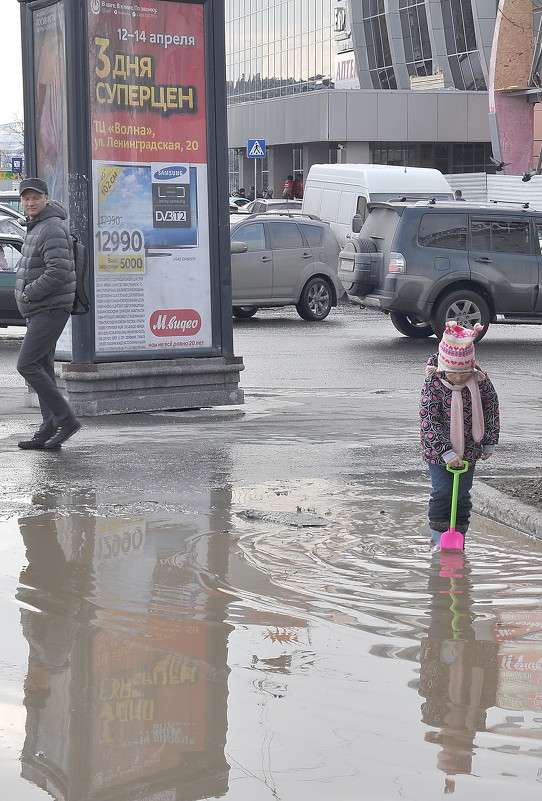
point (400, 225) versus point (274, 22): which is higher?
point (274, 22)

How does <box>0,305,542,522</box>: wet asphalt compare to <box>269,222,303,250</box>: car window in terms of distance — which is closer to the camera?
<box>0,305,542,522</box>: wet asphalt

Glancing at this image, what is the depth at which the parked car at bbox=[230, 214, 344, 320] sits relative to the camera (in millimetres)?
21328

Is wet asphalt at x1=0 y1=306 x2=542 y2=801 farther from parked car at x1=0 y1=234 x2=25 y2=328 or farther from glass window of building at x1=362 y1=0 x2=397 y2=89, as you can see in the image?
glass window of building at x1=362 y1=0 x2=397 y2=89

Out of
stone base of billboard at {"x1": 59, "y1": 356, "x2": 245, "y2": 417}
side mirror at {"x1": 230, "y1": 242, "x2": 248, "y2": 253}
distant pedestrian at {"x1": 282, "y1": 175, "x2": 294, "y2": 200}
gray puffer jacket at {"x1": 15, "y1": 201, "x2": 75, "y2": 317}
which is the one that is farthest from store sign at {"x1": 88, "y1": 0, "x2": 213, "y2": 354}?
distant pedestrian at {"x1": 282, "y1": 175, "x2": 294, "y2": 200}

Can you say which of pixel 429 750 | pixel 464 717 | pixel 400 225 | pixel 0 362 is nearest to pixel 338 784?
pixel 429 750

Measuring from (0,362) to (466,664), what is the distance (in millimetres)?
11968

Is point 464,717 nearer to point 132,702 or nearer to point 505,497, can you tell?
point 132,702

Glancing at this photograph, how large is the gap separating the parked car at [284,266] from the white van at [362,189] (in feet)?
15.2

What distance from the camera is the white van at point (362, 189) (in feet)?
90.1

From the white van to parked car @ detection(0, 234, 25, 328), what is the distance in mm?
9737

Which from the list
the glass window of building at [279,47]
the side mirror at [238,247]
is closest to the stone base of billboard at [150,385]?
the side mirror at [238,247]

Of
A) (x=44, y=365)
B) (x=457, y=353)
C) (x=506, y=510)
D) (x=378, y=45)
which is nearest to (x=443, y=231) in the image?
(x=44, y=365)

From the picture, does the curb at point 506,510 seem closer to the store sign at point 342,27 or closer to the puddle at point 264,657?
the puddle at point 264,657

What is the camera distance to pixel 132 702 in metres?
4.52
